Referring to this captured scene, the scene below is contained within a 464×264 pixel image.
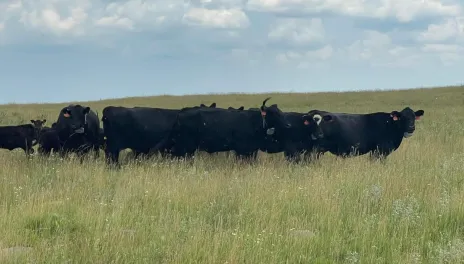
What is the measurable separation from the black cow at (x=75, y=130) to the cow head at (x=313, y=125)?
18.1 feet

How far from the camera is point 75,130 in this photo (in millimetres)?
13930

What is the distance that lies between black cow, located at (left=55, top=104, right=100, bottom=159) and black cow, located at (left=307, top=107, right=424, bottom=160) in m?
5.82

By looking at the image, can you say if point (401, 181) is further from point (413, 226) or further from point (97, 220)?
point (97, 220)

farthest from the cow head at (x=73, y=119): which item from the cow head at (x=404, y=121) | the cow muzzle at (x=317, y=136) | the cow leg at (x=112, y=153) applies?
the cow head at (x=404, y=121)

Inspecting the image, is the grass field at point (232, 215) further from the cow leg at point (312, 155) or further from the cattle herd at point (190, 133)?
the cattle herd at point (190, 133)

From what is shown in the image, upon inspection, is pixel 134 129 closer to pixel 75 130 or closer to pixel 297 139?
pixel 75 130

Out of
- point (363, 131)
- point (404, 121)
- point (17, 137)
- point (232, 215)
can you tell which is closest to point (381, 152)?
point (363, 131)

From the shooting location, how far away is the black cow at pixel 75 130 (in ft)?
46.0

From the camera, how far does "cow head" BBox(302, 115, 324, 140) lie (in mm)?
14477

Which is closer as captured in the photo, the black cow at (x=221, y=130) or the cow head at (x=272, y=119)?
the black cow at (x=221, y=130)

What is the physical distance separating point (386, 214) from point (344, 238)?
4.02ft

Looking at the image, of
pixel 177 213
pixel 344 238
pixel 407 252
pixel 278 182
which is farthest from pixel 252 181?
pixel 407 252

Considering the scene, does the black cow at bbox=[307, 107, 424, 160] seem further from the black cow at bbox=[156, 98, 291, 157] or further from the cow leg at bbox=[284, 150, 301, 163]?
the black cow at bbox=[156, 98, 291, 157]

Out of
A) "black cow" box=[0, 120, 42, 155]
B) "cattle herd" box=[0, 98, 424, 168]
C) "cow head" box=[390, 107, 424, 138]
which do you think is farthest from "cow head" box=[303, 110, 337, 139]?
"black cow" box=[0, 120, 42, 155]
